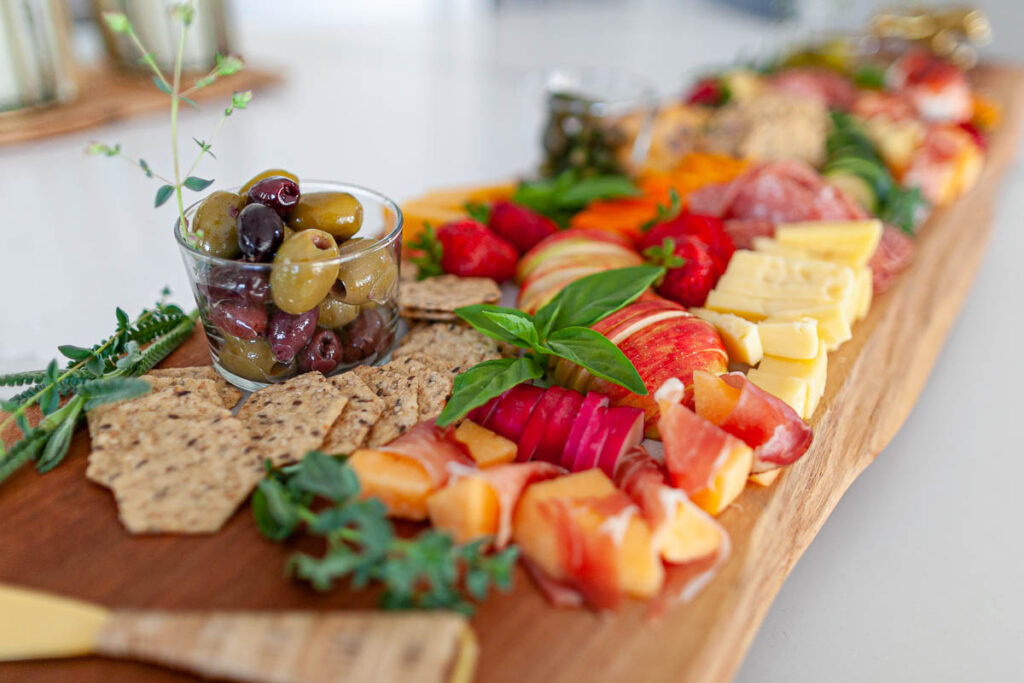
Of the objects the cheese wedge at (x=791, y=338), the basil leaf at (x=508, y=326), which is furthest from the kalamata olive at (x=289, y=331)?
the cheese wedge at (x=791, y=338)

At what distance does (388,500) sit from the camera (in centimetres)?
77

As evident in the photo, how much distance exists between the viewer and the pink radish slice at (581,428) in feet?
2.81

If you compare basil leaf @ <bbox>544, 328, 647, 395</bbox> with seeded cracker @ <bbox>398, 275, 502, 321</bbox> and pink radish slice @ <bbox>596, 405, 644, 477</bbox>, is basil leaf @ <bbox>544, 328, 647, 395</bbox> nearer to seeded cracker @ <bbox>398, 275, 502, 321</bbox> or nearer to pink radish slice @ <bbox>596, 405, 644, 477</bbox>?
pink radish slice @ <bbox>596, 405, 644, 477</bbox>

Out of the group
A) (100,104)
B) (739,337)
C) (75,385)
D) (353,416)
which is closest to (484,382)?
(353,416)

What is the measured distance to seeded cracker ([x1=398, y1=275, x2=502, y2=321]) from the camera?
3.68 feet

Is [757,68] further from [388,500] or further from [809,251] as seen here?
[388,500]

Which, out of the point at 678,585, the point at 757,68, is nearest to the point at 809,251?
the point at 678,585

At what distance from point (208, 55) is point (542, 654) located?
8.36 ft

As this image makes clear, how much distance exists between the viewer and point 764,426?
0.85 meters

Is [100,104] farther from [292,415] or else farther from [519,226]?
[292,415]

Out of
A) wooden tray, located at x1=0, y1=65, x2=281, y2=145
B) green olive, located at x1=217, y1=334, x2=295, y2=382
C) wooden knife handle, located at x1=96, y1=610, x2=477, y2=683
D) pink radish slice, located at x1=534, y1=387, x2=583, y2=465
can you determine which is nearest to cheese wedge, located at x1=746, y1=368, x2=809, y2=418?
pink radish slice, located at x1=534, y1=387, x2=583, y2=465

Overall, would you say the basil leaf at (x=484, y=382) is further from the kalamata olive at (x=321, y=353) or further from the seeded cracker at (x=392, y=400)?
the kalamata olive at (x=321, y=353)

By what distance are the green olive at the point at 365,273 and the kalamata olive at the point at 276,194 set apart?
3.3 inches

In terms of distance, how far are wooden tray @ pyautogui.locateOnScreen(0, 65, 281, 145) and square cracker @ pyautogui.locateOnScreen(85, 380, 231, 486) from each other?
4.12 feet
